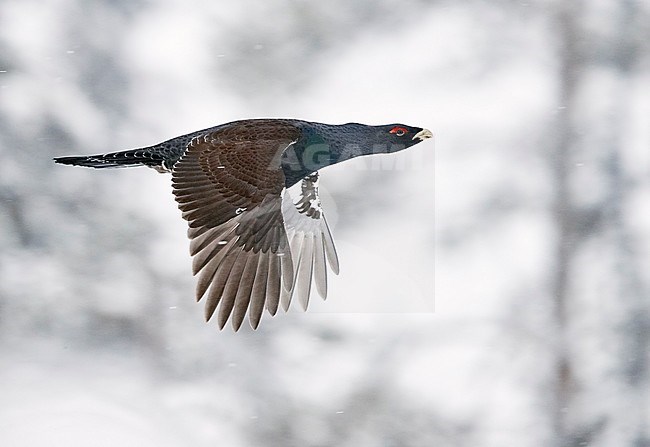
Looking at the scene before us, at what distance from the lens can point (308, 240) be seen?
115 inches

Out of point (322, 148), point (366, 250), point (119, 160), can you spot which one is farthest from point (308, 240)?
point (366, 250)

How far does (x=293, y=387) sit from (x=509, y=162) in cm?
152

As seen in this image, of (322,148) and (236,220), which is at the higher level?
(322,148)

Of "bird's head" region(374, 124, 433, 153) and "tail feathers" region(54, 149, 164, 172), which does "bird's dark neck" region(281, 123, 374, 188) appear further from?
"tail feathers" region(54, 149, 164, 172)

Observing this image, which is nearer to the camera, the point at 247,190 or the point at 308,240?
the point at 247,190

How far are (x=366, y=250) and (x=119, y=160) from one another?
1.88 meters

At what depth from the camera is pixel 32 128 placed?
4.79 m

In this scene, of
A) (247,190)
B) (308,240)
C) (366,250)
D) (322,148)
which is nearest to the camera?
(247,190)

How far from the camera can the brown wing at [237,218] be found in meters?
2.43

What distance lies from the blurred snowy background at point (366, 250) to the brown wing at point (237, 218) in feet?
5.79

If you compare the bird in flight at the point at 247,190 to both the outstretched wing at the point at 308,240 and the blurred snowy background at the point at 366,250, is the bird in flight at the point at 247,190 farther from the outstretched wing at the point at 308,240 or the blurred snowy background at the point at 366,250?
the blurred snowy background at the point at 366,250

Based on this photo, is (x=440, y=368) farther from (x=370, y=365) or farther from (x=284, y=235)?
(x=284, y=235)

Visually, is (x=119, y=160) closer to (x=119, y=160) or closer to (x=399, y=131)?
(x=119, y=160)

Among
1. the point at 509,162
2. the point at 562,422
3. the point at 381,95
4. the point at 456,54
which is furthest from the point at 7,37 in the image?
the point at 562,422
